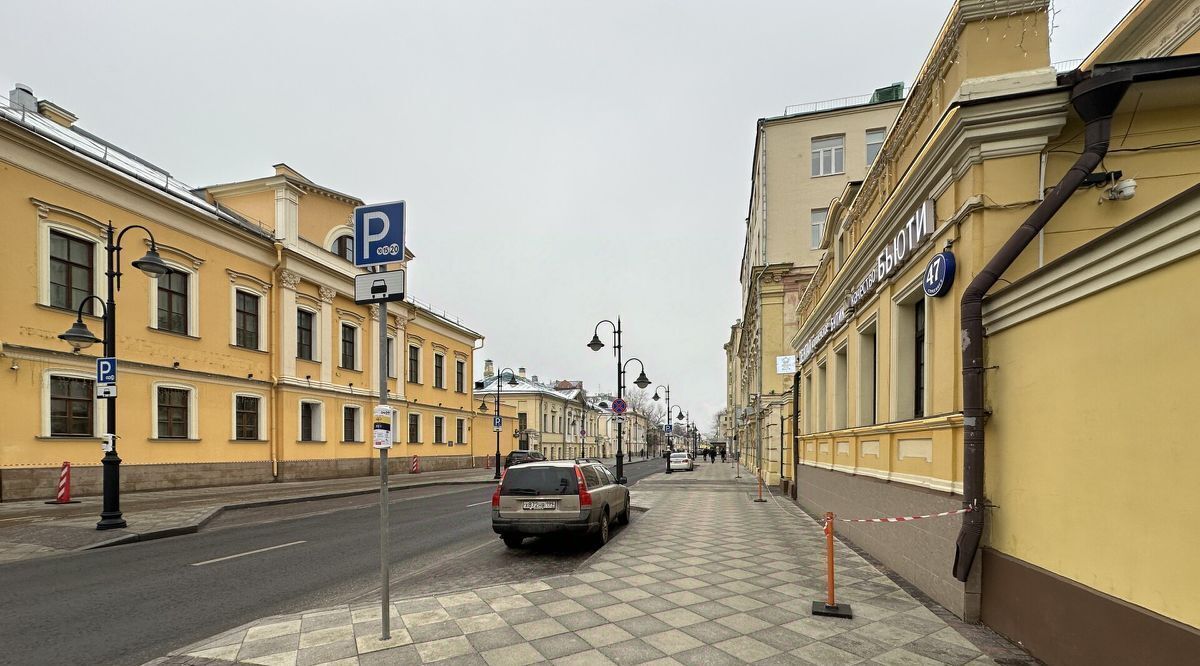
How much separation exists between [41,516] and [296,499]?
6095 mm

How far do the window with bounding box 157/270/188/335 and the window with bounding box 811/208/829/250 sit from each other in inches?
1073

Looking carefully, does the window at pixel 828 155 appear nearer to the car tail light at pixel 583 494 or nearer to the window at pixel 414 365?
the car tail light at pixel 583 494

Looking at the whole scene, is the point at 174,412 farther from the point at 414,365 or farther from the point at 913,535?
the point at 913,535

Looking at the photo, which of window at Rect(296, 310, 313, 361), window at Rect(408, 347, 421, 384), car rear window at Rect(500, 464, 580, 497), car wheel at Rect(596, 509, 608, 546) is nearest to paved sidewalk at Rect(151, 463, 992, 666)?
car rear window at Rect(500, 464, 580, 497)

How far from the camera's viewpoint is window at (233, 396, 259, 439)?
22719 millimetres

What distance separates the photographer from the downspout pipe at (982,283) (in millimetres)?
5184

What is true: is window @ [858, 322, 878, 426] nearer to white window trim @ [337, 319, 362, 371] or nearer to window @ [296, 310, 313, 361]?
window @ [296, 310, 313, 361]

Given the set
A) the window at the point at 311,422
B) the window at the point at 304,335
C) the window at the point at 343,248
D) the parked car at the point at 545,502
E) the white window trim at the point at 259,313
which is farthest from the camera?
the window at the point at 343,248

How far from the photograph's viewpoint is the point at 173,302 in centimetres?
2088

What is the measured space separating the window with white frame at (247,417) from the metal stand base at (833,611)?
2368 centimetres

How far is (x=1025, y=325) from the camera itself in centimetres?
497

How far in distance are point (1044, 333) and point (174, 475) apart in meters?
24.7

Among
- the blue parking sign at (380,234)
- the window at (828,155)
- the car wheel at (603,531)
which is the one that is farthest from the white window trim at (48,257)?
the window at (828,155)

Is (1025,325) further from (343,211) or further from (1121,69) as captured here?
(343,211)
